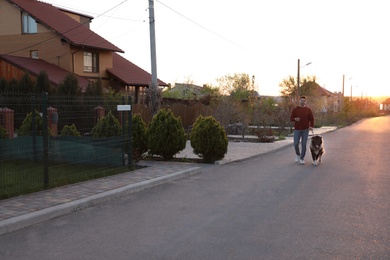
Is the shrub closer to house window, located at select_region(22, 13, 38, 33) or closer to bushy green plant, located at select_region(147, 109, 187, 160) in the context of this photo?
bushy green plant, located at select_region(147, 109, 187, 160)

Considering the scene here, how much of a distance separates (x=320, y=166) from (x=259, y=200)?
5332mm

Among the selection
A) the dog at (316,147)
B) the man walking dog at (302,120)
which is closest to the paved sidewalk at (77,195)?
the man walking dog at (302,120)

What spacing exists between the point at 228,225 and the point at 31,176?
14.1 ft

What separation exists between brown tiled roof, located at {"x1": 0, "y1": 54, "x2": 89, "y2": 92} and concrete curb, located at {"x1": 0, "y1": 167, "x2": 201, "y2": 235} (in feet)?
61.1

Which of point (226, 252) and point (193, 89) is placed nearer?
point (226, 252)

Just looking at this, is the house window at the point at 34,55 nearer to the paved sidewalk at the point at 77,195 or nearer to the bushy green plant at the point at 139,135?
the bushy green plant at the point at 139,135

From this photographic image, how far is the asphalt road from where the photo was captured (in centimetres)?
502

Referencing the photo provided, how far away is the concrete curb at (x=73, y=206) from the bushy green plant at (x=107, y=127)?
2123 mm

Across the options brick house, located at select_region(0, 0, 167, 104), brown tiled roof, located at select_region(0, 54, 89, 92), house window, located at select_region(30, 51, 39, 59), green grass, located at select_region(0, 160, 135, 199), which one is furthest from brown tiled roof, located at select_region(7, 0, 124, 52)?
green grass, located at select_region(0, 160, 135, 199)

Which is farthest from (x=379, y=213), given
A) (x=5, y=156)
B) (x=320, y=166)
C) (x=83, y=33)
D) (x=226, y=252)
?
(x=83, y=33)

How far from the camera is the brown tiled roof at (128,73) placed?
110ft

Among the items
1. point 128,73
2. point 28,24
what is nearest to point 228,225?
point 28,24

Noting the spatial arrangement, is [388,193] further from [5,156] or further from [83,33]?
[83,33]

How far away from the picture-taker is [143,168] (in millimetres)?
11148
